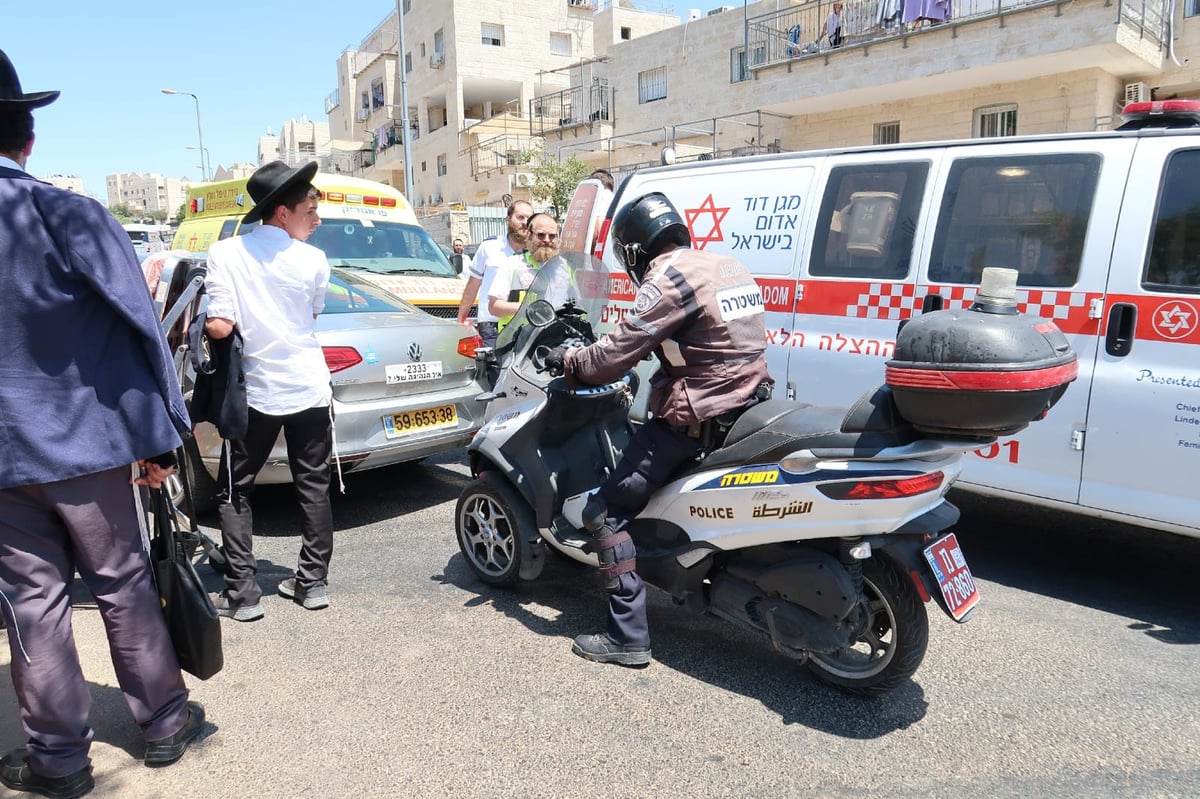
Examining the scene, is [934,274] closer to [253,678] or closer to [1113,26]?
[253,678]

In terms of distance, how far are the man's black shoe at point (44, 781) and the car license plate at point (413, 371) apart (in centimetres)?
277

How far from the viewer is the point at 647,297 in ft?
10.4

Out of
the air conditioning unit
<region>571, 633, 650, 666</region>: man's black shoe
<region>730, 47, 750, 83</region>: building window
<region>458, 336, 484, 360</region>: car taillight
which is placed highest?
<region>730, 47, 750, 83</region>: building window

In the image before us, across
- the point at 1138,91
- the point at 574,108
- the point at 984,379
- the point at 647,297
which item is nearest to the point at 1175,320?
the point at 984,379

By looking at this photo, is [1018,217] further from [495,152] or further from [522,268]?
[495,152]

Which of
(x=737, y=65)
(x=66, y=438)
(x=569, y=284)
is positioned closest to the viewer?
(x=66, y=438)

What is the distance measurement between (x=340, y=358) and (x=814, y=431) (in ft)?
9.58

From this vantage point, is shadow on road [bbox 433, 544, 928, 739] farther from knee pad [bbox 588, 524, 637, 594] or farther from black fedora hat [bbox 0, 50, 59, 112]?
black fedora hat [bbox 0, 50, 59, 112]

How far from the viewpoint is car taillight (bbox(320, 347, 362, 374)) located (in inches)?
187

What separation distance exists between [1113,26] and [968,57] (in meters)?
2.58

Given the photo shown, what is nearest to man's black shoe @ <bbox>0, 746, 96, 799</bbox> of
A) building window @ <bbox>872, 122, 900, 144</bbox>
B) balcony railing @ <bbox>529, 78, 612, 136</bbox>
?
building window @ <bbox>872, 122, 900, 144</bbox>

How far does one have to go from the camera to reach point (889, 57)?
17.5m

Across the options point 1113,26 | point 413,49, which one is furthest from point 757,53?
point 413,49

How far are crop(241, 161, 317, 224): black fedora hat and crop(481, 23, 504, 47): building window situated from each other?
129 ft
